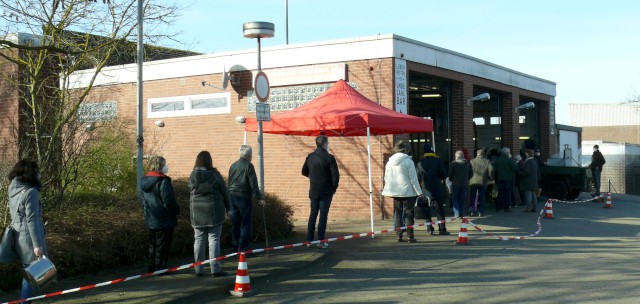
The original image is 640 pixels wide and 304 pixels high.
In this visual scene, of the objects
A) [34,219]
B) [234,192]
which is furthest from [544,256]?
[34,219]

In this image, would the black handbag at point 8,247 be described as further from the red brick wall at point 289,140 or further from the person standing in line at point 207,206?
the red brick wall at point 289,140

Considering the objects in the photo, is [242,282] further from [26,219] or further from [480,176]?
[480,176]

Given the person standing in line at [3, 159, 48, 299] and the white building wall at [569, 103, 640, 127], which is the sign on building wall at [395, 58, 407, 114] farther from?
the white building wall at [569, 103, 640, 127]

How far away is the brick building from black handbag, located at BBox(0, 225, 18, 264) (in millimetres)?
8860

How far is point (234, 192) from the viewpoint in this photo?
1066 centimetres

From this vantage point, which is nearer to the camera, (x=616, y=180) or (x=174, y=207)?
(x=174, y=207)

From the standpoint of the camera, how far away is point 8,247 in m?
7.14

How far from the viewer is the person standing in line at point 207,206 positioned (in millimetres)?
9094

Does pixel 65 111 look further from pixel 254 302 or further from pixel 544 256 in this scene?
pixel 544 256

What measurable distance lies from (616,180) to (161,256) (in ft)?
114

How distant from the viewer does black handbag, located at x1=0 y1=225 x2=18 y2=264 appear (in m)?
Answer: 7.12

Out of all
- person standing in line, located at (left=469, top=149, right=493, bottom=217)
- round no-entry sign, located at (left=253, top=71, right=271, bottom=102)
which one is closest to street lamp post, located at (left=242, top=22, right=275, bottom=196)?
round no-entry sign, located at (left=253, top=71, right=271, bottom=102)

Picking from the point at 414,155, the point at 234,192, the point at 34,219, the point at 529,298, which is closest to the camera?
the point at 34,219

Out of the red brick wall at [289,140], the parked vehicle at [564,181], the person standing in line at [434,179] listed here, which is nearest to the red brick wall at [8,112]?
the red brick wall at [289,140]
